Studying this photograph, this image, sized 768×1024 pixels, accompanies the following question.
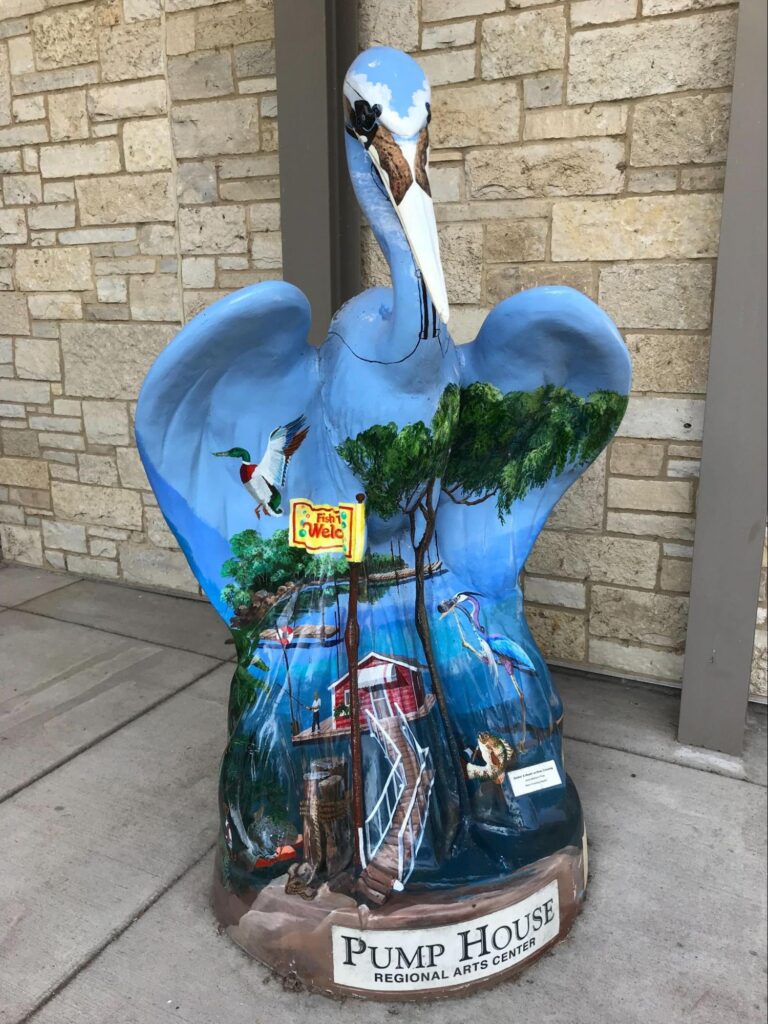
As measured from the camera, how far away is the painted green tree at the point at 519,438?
1897 millimetres

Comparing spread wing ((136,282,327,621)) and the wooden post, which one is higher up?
spread wing ((136,282,327,621))

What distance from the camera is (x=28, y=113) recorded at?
4.10 m

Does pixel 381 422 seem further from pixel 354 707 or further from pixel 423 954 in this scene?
pixel 423 954

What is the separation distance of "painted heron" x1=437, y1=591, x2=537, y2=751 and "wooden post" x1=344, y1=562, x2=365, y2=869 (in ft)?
0.76

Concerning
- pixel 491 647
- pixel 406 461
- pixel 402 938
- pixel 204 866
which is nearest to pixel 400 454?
pixel 406 461

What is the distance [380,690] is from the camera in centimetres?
189

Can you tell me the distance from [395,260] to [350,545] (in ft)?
2.03

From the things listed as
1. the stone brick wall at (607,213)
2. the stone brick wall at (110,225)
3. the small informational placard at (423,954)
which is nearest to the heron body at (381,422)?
the small informational placard at (423,954)

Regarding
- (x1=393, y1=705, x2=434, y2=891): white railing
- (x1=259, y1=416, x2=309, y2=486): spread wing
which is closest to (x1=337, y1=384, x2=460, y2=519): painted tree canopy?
(x1=259, y1=416, x2=309, y2=486): spread wing

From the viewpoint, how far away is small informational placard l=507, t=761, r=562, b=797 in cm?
194

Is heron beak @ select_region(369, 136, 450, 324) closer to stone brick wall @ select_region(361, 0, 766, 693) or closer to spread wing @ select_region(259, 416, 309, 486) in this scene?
spread wing @ select_region(259, 416, 309, 486)

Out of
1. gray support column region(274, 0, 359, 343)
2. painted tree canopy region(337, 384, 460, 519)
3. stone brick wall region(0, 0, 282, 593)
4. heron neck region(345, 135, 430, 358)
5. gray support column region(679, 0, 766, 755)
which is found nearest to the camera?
heron neck region(345, 135, 430, 358)

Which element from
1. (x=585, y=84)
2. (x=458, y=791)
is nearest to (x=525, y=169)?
(x=585, y=84)

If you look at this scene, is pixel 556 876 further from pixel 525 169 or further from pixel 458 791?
pixel 525 169
